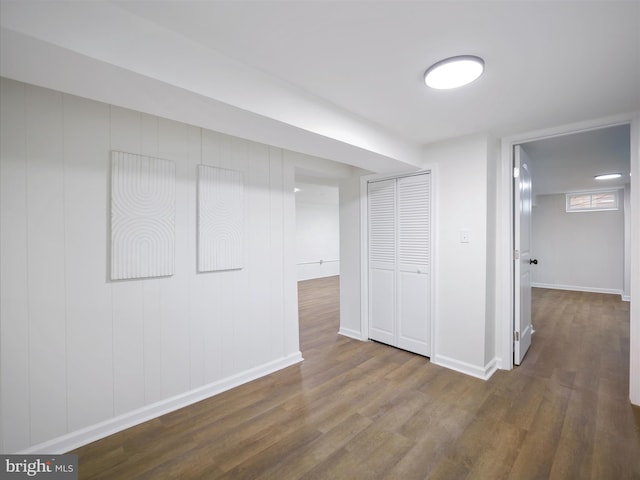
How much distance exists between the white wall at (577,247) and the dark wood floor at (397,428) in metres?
4.48

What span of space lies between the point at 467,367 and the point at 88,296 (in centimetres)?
325

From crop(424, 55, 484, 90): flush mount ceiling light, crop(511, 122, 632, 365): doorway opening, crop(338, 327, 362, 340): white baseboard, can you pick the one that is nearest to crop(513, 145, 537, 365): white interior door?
crop(511, 122, 632, 365): doorway opening

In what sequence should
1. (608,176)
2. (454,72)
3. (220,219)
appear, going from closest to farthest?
(454,72) → (220,219) → (608,176)

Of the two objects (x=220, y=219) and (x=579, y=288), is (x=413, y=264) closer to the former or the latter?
(x=220, y=219)

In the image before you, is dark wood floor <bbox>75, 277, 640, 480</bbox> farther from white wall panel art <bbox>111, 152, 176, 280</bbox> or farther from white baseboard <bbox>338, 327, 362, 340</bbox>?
white wall panel art <bbox>111, 152, 176, 280</bbox>

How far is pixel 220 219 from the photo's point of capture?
246cm

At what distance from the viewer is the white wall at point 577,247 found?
617 cm

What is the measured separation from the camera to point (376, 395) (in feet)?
7.89

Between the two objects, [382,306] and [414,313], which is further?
→ [382,306]

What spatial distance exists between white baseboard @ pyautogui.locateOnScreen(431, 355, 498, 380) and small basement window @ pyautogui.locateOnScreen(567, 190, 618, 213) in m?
6.01

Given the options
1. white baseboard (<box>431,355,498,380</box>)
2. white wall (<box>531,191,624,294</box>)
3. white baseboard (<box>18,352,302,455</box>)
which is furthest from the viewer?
white wall (<box>531,191,624,294</box>)

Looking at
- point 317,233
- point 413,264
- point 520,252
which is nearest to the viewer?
point 520,252

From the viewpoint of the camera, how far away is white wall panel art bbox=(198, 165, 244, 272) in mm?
2348

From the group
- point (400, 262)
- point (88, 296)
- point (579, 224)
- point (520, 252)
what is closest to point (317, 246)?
point (400, 262)
